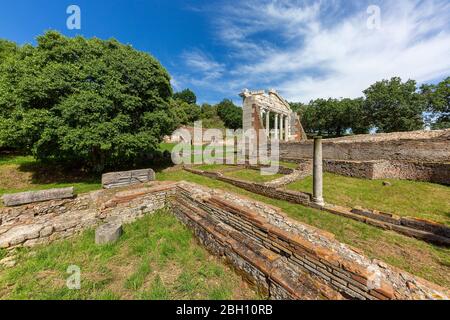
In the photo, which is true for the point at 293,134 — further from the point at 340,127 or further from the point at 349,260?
the point at 349,260

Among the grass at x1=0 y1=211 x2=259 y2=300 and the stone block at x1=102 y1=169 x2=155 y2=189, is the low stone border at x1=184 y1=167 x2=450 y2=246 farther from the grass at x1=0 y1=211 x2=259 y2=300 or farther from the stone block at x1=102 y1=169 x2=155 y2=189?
the stone block at x1=102 y1=169 x2=155 y2=189

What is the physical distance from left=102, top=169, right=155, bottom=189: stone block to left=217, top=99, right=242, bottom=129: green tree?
43634 mm

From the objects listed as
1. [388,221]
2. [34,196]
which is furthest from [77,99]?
[388,221]

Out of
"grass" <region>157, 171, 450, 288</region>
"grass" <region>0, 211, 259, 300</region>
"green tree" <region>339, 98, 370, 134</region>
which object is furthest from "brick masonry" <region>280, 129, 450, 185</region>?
"green tree" <region>339, 98, 370, 134</region>

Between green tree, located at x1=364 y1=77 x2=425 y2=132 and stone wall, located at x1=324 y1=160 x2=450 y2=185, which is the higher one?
green tree, located at x1=364 y1=77 x2=425 y2=132

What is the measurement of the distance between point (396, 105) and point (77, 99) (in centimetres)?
3764

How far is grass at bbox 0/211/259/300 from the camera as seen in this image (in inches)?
125

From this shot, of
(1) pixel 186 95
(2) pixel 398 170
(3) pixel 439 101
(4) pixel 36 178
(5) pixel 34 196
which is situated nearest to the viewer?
(5) pixel 34 196

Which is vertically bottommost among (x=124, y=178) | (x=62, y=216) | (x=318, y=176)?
(x=62, y=216)

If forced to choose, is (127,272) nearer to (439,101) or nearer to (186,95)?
(439,101)

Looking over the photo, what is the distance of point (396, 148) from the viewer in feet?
38.3

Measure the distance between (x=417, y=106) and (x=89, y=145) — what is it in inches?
1528

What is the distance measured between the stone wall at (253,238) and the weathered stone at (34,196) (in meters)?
0.22
